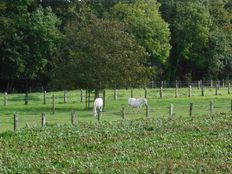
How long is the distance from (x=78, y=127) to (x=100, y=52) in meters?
20.7

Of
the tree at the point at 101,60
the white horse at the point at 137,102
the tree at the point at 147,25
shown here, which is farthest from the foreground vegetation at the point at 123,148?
the tree at the point at 147,25

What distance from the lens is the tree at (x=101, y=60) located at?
4612 centimetres

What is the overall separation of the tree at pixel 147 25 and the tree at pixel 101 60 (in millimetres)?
29407

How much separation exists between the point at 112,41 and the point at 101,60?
189 cm

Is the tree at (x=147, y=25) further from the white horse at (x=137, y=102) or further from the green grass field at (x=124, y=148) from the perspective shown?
the green grass field at (x=124, y=148)

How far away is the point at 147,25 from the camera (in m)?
78.9

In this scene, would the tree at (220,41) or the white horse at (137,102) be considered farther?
Answer: the tree at (220,41)

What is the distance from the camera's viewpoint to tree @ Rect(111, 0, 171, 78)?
7800 cm

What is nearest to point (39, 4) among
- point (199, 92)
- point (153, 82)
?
point (153, 82)

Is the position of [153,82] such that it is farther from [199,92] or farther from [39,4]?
[39,4]

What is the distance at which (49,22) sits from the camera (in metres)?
71.0

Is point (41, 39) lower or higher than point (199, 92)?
higher

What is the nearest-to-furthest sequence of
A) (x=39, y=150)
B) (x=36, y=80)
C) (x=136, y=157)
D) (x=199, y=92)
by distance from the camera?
(x=136, y=157)
(x=39, y=150)
(x=199, y=92)
(x=36, y=80)

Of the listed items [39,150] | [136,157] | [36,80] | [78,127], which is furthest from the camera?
[36,80]
